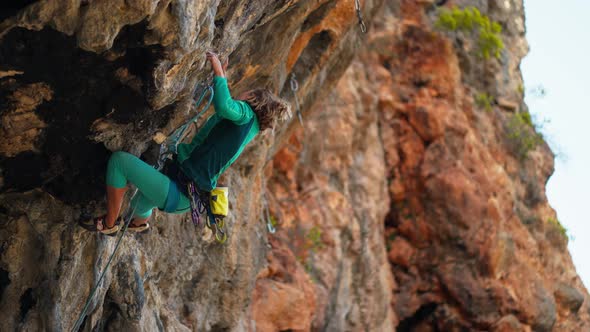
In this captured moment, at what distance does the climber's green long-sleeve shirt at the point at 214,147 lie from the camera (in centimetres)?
536

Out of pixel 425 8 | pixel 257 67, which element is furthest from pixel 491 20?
pixel 257 67

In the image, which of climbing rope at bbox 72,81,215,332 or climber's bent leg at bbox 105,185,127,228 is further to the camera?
climbing rope at bbox 72,81,215,332

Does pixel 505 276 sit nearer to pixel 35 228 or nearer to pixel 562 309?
pixel 562 309

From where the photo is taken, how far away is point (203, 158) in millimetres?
5445

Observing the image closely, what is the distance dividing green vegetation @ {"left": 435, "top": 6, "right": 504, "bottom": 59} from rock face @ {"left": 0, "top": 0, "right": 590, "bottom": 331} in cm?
20

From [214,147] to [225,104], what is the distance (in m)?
0.50

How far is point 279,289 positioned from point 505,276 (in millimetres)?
5484

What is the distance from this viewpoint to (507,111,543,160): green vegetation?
16984mm

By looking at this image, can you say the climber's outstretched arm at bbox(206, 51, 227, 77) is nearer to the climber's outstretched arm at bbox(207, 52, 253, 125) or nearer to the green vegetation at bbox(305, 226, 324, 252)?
the climber's outstretched arm at bbox(207, 52, 253, 125)

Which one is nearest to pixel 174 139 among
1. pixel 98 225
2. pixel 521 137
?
pixel 98 225

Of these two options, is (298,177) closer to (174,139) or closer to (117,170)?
(174,139)

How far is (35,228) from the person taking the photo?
543cm

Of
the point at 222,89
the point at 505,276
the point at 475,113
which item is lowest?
the point at 505,276

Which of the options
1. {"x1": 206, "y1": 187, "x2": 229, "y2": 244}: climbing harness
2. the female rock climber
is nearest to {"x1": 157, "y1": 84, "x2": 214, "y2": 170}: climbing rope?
the female rock climber
